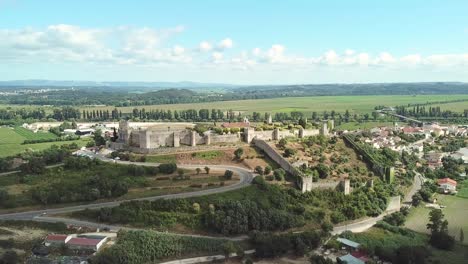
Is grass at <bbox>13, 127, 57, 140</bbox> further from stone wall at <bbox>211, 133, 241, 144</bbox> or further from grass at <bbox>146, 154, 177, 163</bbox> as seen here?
stone wall at <bbox>211, 133, 241, 144</bbox>

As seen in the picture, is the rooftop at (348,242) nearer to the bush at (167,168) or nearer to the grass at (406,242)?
the grass at (406,242)

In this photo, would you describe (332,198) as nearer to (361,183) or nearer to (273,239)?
(361,183)

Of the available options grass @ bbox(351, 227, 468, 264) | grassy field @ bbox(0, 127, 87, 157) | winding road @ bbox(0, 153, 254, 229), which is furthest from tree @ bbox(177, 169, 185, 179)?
grassy field @ bbox(0, 127, 87, 157)

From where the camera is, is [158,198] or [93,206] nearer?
[93,206]

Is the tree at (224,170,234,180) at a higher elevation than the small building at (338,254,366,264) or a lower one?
higher

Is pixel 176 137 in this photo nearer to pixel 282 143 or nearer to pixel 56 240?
pixel 282 143

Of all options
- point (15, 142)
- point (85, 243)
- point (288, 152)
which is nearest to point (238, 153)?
point (288, 152)
